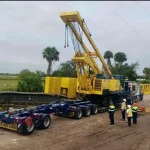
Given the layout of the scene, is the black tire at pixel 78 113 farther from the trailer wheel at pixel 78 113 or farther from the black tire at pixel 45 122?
the black tire at pixel 45 122

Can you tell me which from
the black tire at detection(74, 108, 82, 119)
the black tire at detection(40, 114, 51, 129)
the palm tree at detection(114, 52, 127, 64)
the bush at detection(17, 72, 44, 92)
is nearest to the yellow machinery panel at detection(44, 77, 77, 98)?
the black tire at detection(74, 108, 82, 119)

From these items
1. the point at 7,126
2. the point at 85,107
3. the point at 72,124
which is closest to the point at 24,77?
the point at 85,107

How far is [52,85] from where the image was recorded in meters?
21.9

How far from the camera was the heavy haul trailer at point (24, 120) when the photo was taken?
1377 centimetres

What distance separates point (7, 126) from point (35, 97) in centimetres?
1024

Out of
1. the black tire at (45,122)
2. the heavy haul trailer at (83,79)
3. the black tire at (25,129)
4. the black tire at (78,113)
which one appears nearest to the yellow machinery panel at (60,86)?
the heavy haul trailer at (83,79)

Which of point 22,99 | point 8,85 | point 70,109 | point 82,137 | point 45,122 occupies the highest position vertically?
point 8,85

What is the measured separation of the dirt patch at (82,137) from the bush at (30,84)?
43.2 ft

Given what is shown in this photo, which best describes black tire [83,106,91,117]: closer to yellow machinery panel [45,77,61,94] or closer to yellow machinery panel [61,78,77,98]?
yellow machinery panel [61,78,77,98]

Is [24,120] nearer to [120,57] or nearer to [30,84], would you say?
[30,84]

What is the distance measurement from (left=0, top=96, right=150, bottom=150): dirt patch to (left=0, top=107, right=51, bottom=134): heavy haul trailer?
12.7 inches

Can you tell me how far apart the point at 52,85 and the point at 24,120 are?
8.32 metres

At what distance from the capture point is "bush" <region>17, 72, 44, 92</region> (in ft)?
101

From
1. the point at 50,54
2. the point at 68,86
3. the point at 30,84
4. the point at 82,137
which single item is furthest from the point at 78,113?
the point at 50,54
